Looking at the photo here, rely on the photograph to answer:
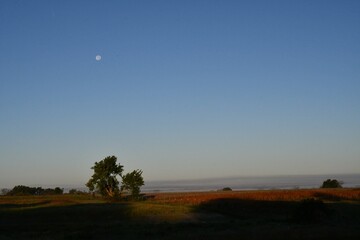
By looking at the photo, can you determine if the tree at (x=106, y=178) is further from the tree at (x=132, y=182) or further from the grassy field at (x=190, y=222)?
the grassy field at (x=190, y=222)

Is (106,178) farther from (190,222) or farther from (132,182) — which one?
(190,222)

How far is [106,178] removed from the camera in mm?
96188

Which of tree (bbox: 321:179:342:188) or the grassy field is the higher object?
tree (bbox: 321:179:342:188)

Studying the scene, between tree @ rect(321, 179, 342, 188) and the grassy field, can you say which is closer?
the grassy field

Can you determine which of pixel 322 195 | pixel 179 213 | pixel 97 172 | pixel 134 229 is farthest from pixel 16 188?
pixel 134 229

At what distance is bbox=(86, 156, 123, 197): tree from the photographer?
95688 millimetres

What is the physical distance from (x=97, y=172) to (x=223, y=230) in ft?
214

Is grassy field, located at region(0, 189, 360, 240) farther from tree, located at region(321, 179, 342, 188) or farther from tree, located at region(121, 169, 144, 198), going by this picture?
tree, located at region(321, 179, 342, 188)

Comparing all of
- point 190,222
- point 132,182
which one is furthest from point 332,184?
point 190,222

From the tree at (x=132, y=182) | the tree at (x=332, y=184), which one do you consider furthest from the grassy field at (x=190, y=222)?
the tree at (x=332, y=184)

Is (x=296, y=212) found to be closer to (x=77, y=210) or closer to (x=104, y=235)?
(x=104, y=235)

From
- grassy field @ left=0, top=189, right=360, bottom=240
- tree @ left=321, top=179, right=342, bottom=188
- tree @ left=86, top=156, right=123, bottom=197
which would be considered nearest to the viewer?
grassy field @ left=0, top=189, right=360, bottom=240

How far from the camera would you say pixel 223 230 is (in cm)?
3394

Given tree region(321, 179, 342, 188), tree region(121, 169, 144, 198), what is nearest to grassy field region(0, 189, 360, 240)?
tree region(121, 169, 144, 198)
